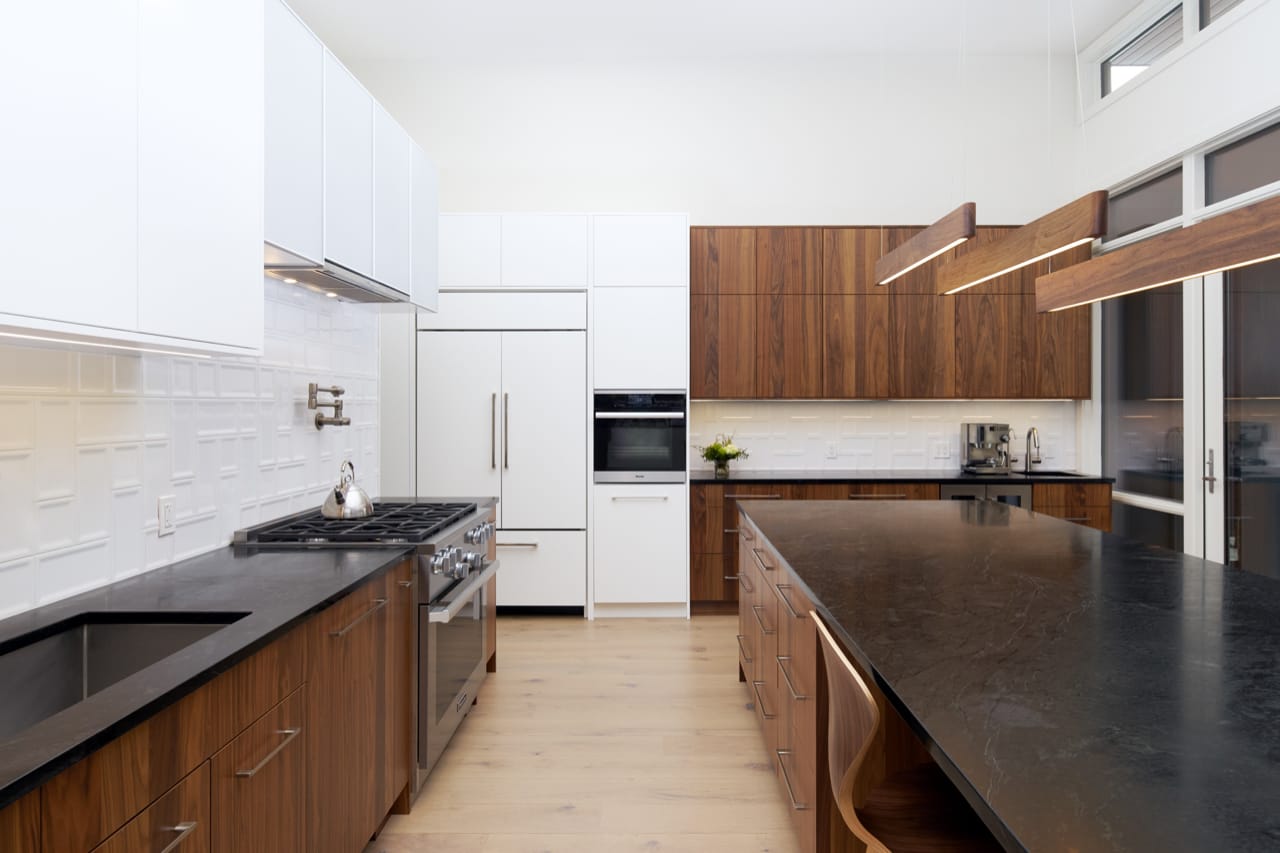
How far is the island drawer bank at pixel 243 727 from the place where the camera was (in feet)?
3.38

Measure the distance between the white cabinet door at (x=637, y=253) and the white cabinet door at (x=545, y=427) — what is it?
0.46 meters

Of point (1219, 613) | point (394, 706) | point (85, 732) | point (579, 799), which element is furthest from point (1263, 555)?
point (85, 732)

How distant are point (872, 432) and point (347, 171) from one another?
13.2 ft

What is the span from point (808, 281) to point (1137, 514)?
256cm

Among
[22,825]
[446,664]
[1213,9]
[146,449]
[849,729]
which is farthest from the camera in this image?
[1213,9]

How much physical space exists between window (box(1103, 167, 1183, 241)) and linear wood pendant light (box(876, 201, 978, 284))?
7.45 feet

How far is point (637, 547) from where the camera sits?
4836 millimetres

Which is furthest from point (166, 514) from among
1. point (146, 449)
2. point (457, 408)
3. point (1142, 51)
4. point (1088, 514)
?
point (1142, 51)

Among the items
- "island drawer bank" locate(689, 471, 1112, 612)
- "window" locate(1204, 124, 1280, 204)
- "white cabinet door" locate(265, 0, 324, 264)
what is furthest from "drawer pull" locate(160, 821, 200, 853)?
"window" locate(1204, 124, 1280, 204)

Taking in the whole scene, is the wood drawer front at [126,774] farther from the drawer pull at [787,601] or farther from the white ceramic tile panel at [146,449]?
the drawer pull at [787,601]

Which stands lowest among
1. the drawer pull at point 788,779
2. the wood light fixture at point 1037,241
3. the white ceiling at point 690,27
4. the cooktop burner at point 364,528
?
the drawer pull at point 788,779

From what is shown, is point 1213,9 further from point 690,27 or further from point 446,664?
point 446,664

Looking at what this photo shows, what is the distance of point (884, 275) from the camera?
11.0 ft

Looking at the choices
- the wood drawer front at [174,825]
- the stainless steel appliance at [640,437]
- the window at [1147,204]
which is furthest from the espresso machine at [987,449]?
the wood drawer front at [174,825]
